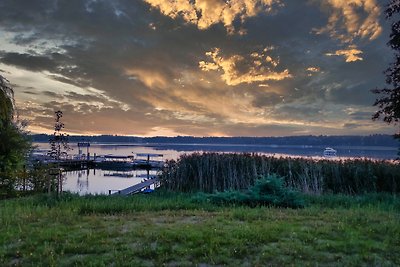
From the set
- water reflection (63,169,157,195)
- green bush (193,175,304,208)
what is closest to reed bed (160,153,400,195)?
green bush (193,175,304,208)

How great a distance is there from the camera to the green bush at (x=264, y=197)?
43.0 ft

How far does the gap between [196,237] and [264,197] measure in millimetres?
6377

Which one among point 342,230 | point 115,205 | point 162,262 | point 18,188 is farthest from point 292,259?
point 18,188

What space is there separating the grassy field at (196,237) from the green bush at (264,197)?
1.77 metres

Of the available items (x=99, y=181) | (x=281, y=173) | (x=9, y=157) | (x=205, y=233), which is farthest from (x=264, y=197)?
(x=99, y=181)

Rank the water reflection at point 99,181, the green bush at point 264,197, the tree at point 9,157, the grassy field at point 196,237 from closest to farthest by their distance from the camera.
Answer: the grassy field at point 196,237 → the green bush at point 264,197 → the tree at point 9,157 → the water reflection at point 99,181

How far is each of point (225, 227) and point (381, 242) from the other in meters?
3.40

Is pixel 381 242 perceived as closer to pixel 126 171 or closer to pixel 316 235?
pixel 316 235

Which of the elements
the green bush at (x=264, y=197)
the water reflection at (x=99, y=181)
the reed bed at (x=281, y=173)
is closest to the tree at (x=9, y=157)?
the reed bed at (x=281, y=173)

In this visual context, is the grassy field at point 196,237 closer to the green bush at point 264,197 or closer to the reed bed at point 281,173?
the green bush at point 264,197

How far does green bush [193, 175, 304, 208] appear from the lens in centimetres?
1312

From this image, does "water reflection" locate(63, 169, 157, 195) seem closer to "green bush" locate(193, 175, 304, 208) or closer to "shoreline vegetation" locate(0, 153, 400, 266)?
"green bush" locate(193, 175, 304, 208)

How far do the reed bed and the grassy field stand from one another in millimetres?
7928

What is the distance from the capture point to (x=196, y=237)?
24.3ft
